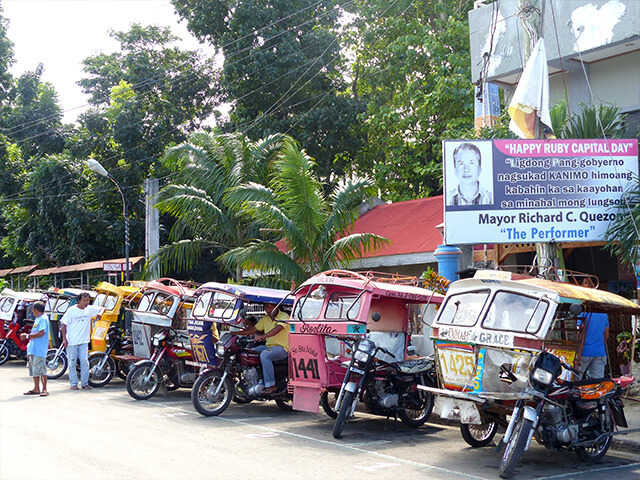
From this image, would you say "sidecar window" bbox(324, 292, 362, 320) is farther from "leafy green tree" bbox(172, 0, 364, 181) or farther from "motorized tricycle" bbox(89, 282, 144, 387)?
"leafy green tree" bbox(172, 0, 364, 181)

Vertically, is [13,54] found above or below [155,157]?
above

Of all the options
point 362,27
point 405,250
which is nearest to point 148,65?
point 362,27

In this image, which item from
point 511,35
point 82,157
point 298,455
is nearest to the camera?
point 298,455

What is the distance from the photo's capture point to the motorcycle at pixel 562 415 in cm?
672

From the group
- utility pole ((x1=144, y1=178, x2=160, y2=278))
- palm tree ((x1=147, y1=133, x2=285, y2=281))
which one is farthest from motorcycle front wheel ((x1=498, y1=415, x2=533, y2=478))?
utility pole ((x1=144, y1=178, x2=160, y2=278))

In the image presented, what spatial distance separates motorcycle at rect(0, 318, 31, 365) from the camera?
18094 millimetres

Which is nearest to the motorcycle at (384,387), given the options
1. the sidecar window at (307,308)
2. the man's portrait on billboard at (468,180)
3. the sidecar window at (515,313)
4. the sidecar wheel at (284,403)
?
the sidecar window at (307,308)

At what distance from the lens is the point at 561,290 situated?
736 centimetres

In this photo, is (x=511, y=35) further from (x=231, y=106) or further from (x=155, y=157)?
(x=155, y=157)

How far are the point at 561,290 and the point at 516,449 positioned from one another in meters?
1.78

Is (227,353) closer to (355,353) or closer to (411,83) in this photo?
(355,353)

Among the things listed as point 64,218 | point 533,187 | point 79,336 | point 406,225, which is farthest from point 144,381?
point 64,218

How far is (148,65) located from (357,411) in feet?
80.3

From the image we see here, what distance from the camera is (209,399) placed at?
10.4m
